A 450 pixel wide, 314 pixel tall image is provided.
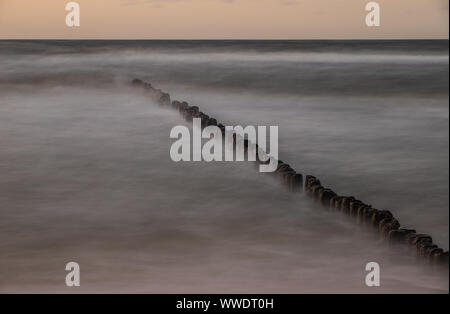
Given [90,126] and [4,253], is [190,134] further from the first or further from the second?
[4,253]

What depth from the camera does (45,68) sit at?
24.8 m

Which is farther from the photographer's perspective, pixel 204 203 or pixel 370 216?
pixel 204 203

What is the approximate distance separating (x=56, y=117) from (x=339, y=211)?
7225 millimetres

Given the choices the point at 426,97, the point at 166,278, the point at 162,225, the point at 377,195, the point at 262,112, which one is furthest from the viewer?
the point at 426,97

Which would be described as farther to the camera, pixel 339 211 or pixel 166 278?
pixel 339 211

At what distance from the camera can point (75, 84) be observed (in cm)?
1919

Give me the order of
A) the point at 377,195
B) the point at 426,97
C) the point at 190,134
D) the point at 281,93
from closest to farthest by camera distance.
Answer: the point at 377,195 → the point at 190,134 → the point at 426,97 → the point at 281,93

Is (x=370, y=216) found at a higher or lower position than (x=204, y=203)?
lower

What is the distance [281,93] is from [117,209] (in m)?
11.8

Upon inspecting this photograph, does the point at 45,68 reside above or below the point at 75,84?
above

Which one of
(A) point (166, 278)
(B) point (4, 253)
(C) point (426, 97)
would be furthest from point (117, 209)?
(C) point (426, 97)

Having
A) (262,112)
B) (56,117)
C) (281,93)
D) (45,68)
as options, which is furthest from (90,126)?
(45,68)

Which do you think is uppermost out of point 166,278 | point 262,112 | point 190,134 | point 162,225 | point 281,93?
point 281,93

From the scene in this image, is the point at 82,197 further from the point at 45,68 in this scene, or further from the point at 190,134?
the point at 45,68
